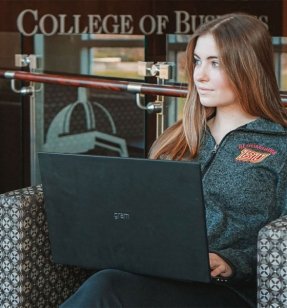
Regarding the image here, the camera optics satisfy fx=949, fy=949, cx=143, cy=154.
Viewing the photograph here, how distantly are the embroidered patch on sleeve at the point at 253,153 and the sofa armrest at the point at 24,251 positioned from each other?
1.81 ft

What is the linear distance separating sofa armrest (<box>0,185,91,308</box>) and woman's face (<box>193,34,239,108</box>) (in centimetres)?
52

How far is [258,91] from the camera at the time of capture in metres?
2.39

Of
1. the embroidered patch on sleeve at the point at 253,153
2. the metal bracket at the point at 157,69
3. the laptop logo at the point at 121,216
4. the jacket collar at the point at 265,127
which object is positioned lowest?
the laptop logo at the point at 121,216

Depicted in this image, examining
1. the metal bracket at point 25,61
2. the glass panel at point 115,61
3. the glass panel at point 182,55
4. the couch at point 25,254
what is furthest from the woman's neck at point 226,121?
the metal bracket at point 25,61

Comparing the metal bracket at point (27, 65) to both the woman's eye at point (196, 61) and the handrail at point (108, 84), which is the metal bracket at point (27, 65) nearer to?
the handrail at point (108, 84)

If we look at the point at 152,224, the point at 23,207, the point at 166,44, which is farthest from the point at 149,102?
the point at 152,224

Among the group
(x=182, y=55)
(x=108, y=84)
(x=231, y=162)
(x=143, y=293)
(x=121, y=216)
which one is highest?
(x=182, y=55)

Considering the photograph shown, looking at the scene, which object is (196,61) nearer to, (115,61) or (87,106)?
(115,61)

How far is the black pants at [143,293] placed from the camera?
2.20m

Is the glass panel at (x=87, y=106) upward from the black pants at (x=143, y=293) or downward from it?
upward

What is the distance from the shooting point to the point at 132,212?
2180mm

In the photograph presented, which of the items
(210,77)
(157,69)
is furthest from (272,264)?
(157,69)

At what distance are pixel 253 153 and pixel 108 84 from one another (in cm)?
162

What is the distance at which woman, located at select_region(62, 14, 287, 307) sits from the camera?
7.41 feet
